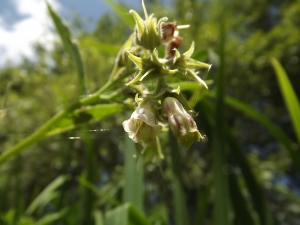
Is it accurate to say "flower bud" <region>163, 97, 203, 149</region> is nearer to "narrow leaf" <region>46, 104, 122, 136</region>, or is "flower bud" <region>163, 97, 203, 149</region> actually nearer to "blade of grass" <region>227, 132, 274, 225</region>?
"narrow leaf" <region>46, 104, 122, 136</region>

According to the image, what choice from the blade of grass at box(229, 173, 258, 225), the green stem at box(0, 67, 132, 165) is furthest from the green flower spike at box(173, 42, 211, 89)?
the blade of grass at box(229, 173, 258, 225)

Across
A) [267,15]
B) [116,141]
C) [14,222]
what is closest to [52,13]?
[14,222]

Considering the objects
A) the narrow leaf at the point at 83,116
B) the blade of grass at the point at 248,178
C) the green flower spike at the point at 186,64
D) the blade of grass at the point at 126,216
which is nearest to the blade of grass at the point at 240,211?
the blade of grass at the point at 248,178

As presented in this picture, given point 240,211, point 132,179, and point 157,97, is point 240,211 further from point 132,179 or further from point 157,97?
point 157,97

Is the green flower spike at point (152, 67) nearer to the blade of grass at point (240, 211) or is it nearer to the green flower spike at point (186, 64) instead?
the green flower spike at point (186, 64)

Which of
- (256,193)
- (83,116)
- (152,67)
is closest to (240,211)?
(256,193)

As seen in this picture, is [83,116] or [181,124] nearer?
[181,124]
